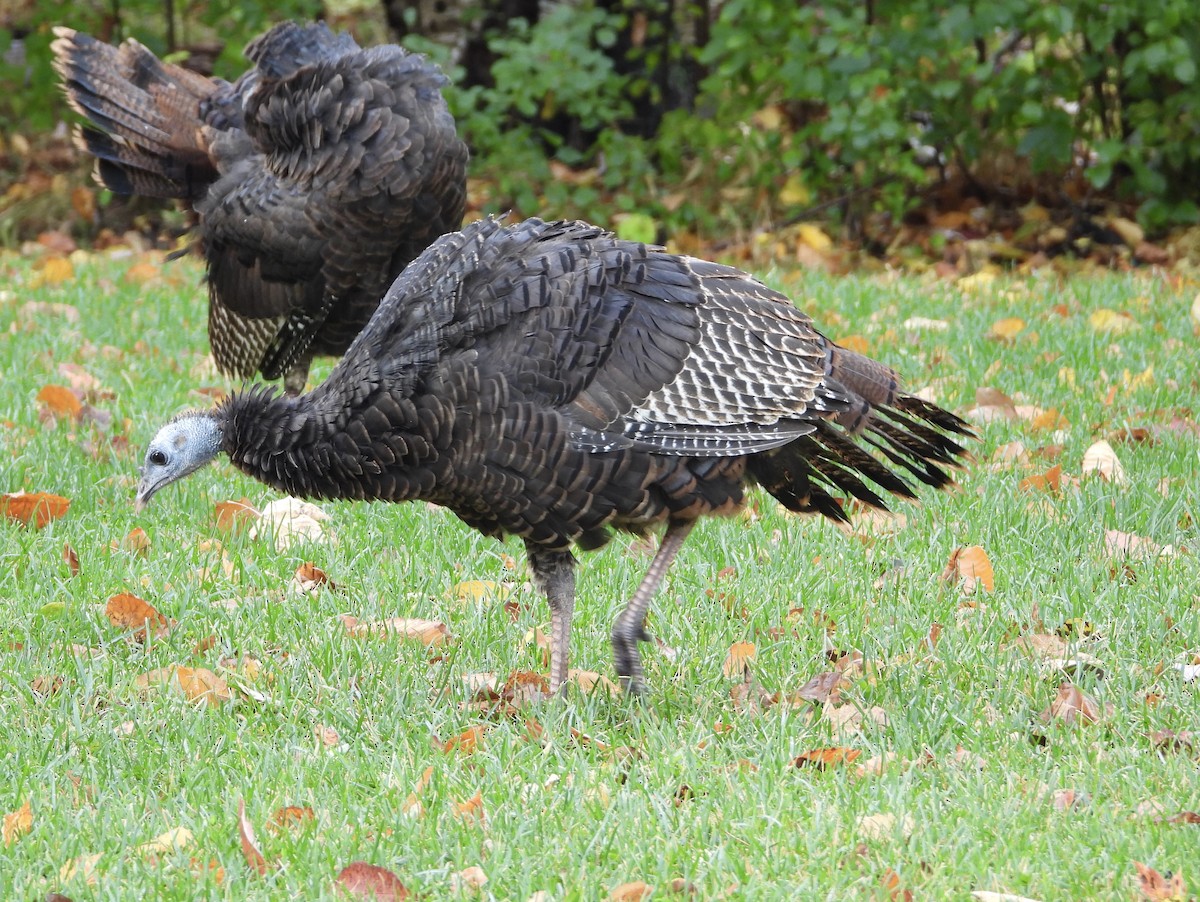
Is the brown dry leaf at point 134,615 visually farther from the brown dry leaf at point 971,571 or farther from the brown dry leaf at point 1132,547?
the brown dry leaf at point 1132,547

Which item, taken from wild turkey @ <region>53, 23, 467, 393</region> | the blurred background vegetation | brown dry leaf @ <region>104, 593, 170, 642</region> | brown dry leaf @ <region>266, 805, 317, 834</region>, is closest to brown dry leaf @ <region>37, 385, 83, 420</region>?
wild turkey @ <region>53, 23, 467, 393</region>

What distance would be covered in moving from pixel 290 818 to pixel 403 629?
115cm

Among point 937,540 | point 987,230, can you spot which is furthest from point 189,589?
point 987,230

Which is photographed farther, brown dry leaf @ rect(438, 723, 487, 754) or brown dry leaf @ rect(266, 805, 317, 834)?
brown dry leaf @ rect(438, 723, 487, 754)

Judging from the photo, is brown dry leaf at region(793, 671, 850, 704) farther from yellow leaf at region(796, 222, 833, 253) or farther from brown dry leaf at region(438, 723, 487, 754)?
yellow leaf at region(796, 222, 833, 253)

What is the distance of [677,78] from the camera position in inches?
456

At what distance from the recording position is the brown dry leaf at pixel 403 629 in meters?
4.21

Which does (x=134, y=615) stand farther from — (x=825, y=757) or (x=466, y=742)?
(x=825, y=757)

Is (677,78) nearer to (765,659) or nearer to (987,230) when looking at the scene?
(987,230)

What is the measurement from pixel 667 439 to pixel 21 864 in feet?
5.78

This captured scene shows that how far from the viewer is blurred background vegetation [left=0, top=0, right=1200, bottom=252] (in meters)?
9.15

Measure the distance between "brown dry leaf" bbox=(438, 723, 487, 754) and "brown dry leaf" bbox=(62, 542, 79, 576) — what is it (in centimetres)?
160

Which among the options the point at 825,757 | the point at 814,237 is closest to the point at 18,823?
the point at 825,757

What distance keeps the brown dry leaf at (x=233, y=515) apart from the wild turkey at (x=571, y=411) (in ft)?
2.87
